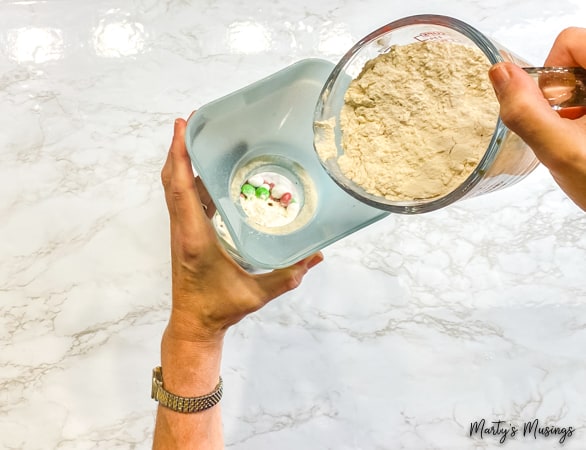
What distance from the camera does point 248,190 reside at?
609 millimetres

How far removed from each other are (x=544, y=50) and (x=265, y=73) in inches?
16.0

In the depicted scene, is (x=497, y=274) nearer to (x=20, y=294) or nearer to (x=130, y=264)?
(x=130, y=264)

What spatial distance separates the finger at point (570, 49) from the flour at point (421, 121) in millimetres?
106

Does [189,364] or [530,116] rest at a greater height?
[530,116]

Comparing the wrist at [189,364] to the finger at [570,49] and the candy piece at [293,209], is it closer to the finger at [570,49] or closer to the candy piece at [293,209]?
the candy piece at [293,209]

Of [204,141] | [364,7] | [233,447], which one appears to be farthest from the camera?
[364,7]

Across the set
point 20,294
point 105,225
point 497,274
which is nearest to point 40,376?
point 20,294

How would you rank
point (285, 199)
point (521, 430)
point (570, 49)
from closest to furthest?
point (570, 49), point (285, 199), point (521, 430)

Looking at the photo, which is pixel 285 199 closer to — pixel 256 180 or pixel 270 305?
pixel 256 180

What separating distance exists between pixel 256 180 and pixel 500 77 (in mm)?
284

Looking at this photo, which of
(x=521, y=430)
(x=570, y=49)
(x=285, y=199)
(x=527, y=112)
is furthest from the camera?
(x=521, y=430)

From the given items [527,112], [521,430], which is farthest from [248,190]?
[521,430]

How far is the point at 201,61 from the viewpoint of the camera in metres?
0.84

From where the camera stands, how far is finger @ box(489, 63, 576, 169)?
384 mm
